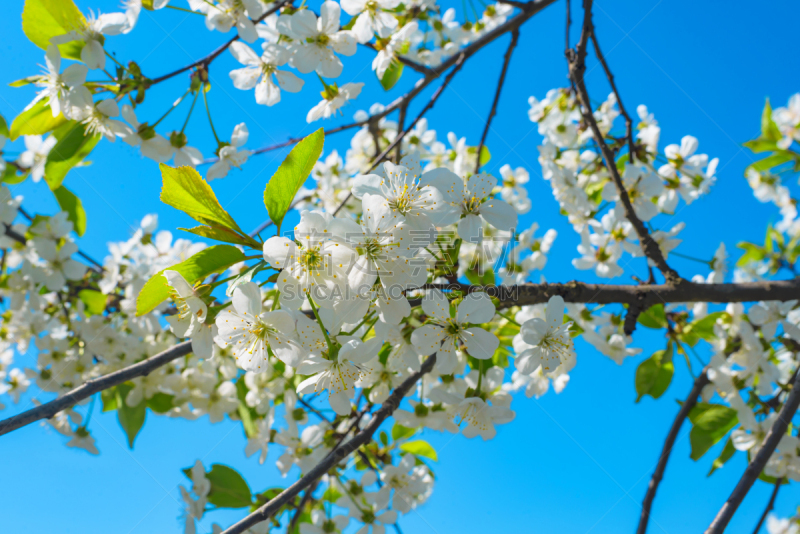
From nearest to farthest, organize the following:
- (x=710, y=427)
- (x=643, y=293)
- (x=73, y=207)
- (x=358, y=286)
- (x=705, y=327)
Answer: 1. (x=358, y=286)
2. (x=643, y=293)
3. (x=710, y=427)
4. (x=705, y=327)
5. (x=73, y=207)

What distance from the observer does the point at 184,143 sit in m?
1.80

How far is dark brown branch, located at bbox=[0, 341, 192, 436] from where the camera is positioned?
0.96 meters

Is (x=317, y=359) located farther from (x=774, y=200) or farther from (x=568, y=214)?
(x=774, y=200)

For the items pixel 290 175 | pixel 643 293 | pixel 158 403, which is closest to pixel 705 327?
pixel 643 293

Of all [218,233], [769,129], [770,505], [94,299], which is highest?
[94,299]

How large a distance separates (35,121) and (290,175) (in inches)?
52.6

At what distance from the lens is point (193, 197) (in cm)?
95

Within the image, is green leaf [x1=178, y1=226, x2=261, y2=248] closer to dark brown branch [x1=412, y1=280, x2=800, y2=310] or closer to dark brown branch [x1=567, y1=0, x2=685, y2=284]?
dark brown branch [x1=412, y1=280, x2=800, y2=310]

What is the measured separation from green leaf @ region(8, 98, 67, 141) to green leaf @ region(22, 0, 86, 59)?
0.69 ft

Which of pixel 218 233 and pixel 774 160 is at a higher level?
pixel 774 160

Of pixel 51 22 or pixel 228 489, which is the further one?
pixel 228 489

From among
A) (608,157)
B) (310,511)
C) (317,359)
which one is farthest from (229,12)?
(310,511)

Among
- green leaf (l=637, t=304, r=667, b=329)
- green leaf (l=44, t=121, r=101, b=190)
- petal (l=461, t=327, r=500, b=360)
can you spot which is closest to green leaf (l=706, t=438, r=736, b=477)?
green leaf (l=637, t=304, r=667, b=329)

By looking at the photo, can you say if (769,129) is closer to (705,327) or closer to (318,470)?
(705,327)
